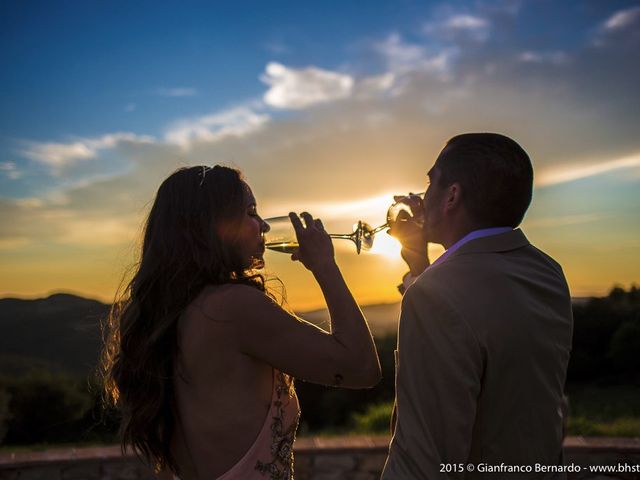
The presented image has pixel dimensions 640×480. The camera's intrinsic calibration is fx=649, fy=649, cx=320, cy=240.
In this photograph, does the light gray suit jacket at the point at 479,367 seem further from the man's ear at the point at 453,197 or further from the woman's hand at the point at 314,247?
the woman's hand at the point at 314,247

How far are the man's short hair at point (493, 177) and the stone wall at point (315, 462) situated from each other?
431 centimetres

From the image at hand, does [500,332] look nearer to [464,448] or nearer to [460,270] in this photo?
[460,270]

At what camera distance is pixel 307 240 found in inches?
92.5

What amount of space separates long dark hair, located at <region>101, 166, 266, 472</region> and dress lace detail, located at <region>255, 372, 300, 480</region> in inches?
14.2

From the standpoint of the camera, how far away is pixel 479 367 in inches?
65.4

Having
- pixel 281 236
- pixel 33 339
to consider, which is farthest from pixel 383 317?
pixel 281 236

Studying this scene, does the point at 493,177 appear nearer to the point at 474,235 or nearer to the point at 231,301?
the point at 474,235

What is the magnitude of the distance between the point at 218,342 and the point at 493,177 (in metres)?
1.03

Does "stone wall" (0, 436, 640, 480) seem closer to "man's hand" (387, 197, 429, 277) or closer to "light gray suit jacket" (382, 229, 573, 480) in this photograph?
"man's hand" (387, 197, 429, 277)

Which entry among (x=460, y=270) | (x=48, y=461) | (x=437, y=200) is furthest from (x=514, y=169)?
(x=48, y=461)

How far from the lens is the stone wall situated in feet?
18.6

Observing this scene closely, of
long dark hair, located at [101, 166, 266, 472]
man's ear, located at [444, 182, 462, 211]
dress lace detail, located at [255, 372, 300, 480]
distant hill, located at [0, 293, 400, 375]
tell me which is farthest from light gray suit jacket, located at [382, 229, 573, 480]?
distant hill, located at [0, 293, 400, 375]

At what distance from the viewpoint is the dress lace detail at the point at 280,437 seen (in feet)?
7.61

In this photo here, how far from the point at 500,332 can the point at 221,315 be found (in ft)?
3.01
